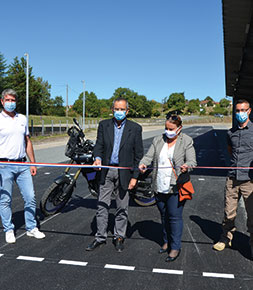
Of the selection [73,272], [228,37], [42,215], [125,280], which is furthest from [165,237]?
[228,37]

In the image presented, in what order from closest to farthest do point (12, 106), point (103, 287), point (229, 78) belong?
point (103, 287), point (12, 106), point (229, 78)

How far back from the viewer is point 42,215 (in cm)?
562

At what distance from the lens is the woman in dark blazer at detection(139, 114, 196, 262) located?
376 cm

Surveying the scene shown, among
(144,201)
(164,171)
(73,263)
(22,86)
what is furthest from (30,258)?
(22,86)

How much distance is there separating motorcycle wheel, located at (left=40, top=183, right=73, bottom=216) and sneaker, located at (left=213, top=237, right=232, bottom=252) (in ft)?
8.81

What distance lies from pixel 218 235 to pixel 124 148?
1.97m

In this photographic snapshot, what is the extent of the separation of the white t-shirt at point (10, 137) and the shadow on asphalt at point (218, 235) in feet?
9.71

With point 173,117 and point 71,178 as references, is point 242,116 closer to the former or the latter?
point 173,117

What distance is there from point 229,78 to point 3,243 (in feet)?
51.2

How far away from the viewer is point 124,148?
4113mm

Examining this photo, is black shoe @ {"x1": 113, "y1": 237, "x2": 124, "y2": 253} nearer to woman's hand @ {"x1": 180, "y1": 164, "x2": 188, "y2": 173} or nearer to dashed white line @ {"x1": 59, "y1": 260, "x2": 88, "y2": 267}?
dashed white line @ {"x1": 59, "y1": 260, "x2": 88, "y2": 267}

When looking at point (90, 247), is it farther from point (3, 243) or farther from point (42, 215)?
point (42, 215)

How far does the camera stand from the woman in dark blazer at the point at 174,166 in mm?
3756

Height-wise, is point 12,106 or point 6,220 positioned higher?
point 12,106
